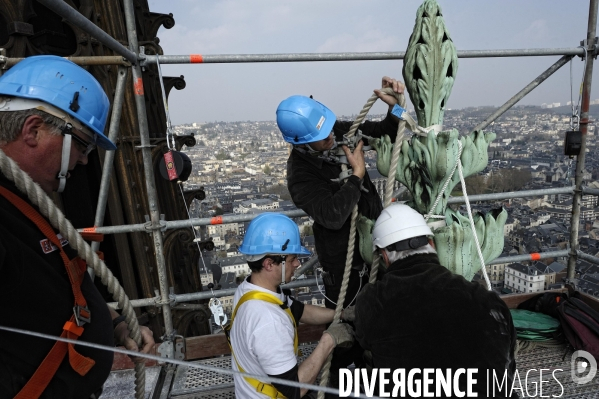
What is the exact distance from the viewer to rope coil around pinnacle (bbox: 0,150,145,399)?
1.33 m

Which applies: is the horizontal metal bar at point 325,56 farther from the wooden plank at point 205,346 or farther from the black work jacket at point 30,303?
the wooden plank at point 205,346

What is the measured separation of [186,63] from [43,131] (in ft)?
7.16

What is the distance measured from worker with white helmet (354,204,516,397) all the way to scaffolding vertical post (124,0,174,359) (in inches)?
83.6

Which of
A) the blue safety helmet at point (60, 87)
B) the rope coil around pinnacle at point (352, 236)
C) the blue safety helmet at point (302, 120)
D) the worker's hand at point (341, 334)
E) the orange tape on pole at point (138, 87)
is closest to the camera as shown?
the blue safety helmet at point (60, 87)

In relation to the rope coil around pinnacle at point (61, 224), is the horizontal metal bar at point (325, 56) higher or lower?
higher

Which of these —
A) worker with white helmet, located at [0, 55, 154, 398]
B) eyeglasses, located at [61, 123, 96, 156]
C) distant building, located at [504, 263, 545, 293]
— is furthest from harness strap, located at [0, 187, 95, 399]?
distant building, located at [504, 263, 545, 293]

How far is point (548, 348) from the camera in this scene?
367cm

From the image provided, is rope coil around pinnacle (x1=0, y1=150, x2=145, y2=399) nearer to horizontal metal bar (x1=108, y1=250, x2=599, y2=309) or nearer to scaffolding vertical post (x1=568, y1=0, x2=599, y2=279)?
horizontal metal bar (x1=108, y1=250, x2=599, y2=309)

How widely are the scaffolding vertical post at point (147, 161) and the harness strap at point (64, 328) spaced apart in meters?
1.88

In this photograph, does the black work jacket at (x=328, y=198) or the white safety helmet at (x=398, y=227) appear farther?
the black work jacket at (x=328, y=198)

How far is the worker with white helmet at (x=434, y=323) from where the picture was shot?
6.75 ft

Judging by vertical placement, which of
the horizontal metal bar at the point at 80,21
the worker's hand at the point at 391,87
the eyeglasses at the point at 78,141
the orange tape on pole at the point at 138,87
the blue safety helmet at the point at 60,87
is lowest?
the eyeglasses at the point at 78,141

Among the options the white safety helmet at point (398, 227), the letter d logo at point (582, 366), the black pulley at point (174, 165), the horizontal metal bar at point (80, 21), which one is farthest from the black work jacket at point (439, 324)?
the horizontal metal bar at point (80, 21)

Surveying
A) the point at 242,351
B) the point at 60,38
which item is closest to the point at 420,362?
the point at 242,351
